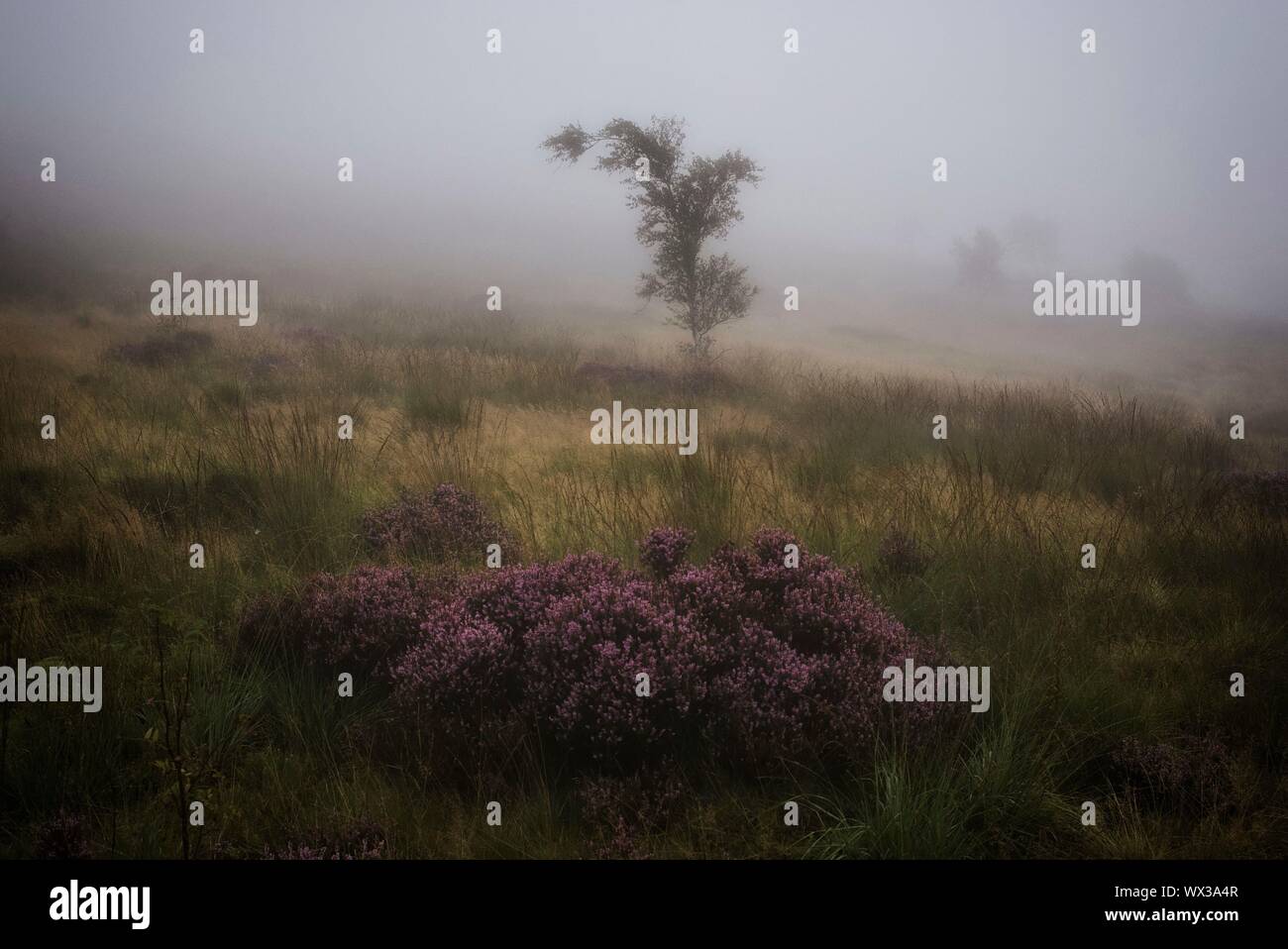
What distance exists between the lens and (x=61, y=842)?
2.87m

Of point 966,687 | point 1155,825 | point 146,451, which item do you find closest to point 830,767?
point 966,687

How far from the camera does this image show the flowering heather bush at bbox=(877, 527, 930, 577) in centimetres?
476

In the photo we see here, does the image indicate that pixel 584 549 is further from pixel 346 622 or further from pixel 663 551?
pixel 346 622

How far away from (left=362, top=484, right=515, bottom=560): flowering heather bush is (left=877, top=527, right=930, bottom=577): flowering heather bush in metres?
2.64

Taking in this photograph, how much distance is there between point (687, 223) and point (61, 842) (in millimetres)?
12385

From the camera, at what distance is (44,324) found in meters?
8.13

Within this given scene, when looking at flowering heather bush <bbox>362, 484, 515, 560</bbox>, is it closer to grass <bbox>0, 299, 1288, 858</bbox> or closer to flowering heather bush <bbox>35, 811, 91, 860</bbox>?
grass <bbox>0, 299, 1288, 858</bbox>

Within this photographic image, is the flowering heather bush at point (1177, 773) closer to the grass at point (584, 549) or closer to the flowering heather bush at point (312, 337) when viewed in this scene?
the grass at point (584, 549)

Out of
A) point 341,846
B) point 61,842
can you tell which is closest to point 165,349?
point 61,842

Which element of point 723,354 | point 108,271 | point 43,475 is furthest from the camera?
point 723,354

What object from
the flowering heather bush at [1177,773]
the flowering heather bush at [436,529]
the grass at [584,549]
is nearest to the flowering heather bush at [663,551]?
the grass at [584,549]
